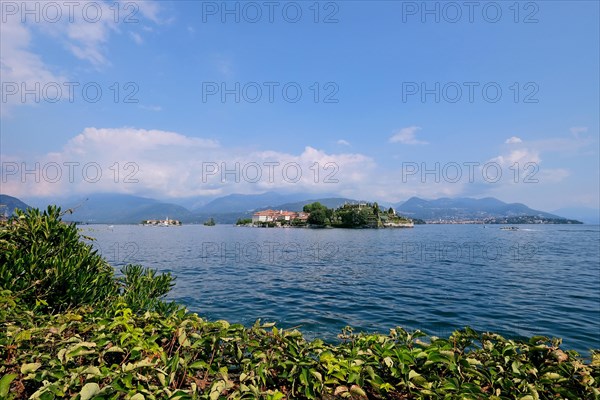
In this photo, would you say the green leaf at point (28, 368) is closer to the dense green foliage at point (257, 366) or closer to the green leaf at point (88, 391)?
the dense green foliage at point (257, 366)

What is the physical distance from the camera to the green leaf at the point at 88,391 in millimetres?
2018

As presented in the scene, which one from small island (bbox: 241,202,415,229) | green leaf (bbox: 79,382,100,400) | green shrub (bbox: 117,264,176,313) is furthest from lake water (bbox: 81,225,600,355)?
small island (bbox: 241,202,415,229)

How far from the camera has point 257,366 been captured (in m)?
2.76

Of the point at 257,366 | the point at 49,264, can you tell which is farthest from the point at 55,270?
the point at 257,366

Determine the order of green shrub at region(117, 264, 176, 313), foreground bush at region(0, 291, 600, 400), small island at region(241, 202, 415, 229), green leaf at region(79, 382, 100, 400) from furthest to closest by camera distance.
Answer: small island at region(241, 202, 415, 229) < green shrub at region(117, 264, 176, 313) < foreground bush at region(0, 291, 600, 400) < green leaf at region(79, 382, 100, 400)

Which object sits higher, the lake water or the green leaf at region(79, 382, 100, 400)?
the green leaf at region(79, 382, 100, 400)

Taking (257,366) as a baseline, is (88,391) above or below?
above

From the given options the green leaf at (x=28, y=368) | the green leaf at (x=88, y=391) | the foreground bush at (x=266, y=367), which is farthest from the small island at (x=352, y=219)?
the green leaf at (x=88, y=391)

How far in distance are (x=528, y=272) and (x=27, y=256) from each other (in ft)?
121

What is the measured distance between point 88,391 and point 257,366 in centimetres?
130

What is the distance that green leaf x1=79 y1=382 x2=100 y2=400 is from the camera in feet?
6.62

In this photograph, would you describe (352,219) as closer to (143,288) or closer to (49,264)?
(143,288)

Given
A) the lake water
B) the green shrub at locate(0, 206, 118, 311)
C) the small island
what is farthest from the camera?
the small island

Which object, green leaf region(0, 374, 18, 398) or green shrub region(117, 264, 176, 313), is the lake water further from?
green leaf region(0, 374, 18, 398)
